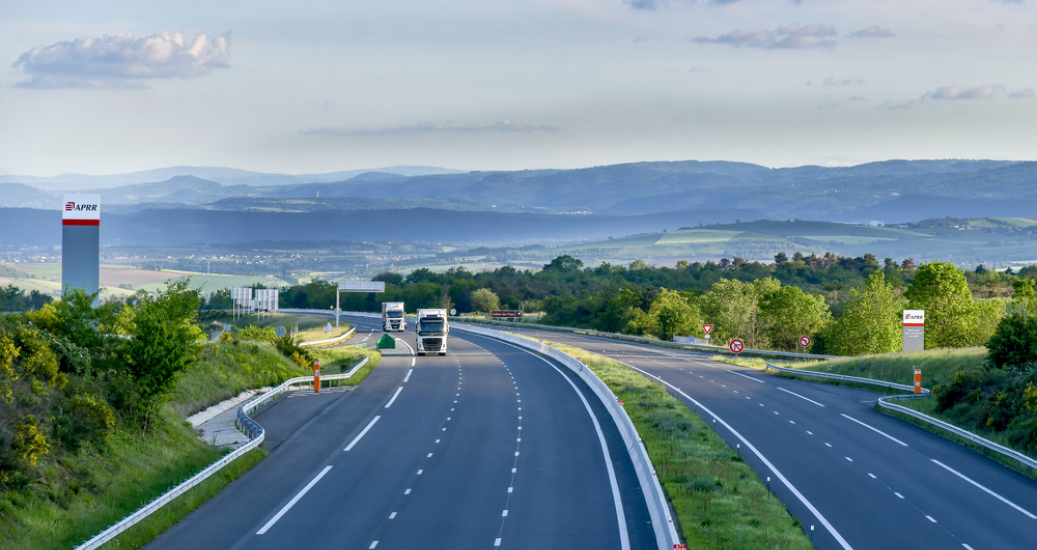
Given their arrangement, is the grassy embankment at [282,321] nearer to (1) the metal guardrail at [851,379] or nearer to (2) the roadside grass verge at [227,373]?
(2) the roadside grass verge at [227,373]

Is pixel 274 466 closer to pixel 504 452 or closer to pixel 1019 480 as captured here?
pixel 504 452

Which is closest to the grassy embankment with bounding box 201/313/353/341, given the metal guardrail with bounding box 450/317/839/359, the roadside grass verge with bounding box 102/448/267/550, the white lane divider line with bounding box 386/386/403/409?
the metal guardrail with bounding box 450/317/839/359

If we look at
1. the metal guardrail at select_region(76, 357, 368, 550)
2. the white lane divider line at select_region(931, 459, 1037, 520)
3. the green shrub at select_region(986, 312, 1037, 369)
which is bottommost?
the white lane divider line at select_region(931, 459, 1037, 520)

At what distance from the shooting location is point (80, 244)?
35.6 meters

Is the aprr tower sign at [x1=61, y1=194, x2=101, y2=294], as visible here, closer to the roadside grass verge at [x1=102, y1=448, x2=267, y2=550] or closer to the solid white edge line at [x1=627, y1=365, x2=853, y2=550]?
the roadside grass verge at [x1=102, y1=448, x2=267, y2=550]

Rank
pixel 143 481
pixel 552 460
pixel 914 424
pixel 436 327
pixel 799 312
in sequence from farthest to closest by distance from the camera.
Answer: pixel 799 312, pixel 436 327, pixel 914 424, pixel 552 460, pixel 143 481

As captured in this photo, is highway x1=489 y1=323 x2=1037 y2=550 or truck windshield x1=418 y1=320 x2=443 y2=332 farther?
truck windshield x1=418 y1=320 x2=443 y2=332

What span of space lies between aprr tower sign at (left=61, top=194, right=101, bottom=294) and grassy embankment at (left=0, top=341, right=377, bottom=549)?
24.1ft

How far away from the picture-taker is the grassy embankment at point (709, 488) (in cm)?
1762

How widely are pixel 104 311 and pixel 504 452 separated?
1369cm

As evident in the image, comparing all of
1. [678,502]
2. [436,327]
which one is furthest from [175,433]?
[436,327]

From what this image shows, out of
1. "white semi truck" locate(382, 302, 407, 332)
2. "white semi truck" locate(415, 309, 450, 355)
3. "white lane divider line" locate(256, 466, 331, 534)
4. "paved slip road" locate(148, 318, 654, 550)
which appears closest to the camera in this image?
"paved slip road" locate(148, 318, 654, 550)

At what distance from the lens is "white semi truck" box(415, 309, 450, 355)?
67.1 metres

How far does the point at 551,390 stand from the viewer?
44.7 meters
